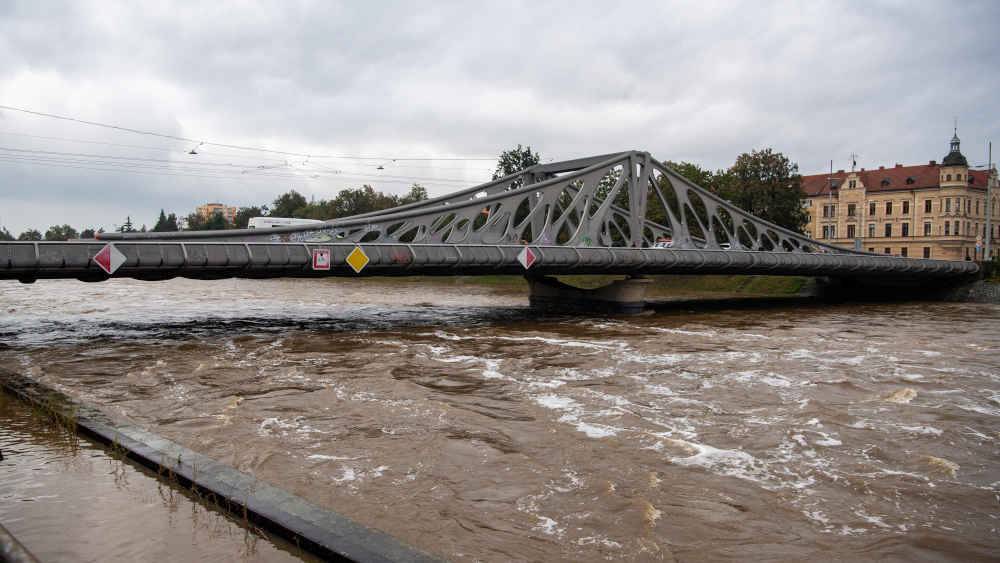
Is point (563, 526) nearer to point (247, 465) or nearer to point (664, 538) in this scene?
point (664, 538)

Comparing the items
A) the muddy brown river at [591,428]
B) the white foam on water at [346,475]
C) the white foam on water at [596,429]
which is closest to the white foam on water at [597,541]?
the muddy brown river at [591,428]

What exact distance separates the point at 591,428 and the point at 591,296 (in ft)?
89.8

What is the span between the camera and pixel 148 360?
18.8m

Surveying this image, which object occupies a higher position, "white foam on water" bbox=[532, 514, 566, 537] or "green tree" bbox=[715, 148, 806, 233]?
"green tree" bbox=[715, 148, 806, 233]

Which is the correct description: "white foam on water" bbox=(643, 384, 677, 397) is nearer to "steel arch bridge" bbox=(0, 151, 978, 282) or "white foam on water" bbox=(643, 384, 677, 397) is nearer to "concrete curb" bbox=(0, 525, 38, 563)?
"concrete curb" bbox=(0, 525, 38, 563)

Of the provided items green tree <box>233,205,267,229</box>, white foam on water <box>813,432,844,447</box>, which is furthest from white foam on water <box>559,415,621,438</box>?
green tree <box>233,205,267,229</box>

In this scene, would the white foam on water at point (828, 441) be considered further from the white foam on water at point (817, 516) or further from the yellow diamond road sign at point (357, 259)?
the yellow diamond road sign at point (357, 259)

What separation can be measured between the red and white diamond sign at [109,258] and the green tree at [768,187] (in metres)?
54.4

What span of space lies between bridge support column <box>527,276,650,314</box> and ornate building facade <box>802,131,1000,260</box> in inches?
1778

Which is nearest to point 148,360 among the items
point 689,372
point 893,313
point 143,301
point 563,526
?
point 689,372

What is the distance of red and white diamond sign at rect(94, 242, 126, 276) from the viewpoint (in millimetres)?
21188

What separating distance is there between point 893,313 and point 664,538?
37.2 metres

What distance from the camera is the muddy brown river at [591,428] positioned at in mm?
7098

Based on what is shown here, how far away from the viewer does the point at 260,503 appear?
5.91m
